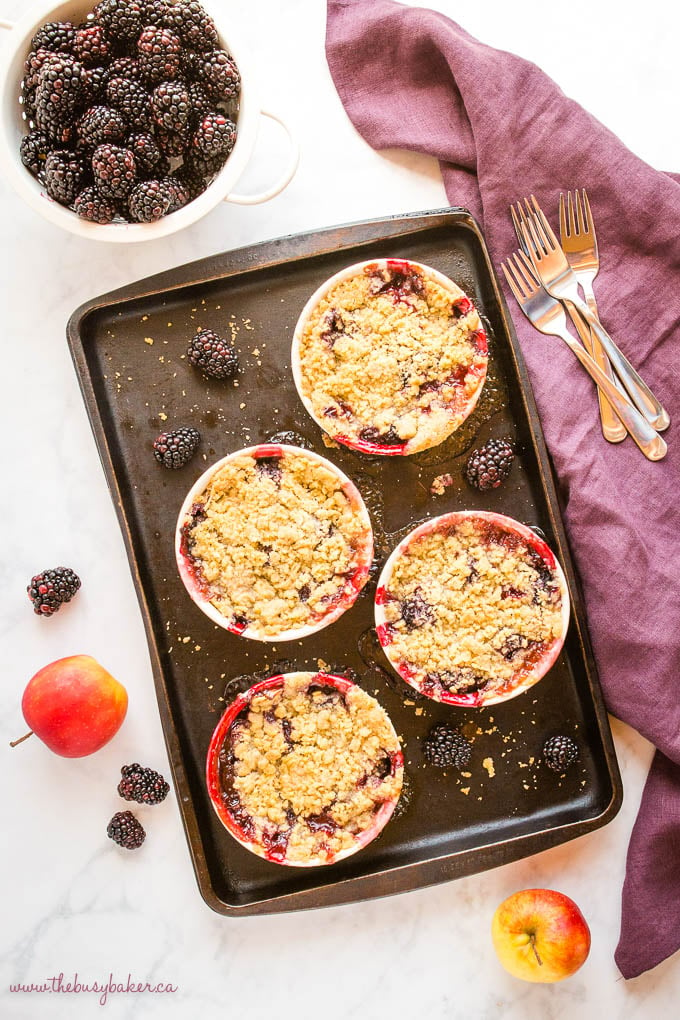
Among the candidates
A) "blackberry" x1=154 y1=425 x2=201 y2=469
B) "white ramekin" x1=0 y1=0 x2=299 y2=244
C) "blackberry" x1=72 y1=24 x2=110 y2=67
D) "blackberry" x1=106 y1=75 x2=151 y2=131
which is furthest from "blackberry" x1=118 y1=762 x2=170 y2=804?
"blackberry" x1=72 y1=24 x2=110 y2=67

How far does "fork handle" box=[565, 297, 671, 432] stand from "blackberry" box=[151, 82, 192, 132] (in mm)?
1052

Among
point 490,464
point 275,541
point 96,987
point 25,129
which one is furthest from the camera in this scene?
point 96,987

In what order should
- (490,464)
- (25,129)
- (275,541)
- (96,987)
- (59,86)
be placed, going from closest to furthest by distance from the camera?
(59,86) < (25,129) < (275,541) < (490,464) < (96,987)

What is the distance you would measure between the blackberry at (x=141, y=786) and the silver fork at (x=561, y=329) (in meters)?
1.55

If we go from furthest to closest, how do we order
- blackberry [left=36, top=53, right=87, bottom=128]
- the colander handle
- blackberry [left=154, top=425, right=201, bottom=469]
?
blackberry [left=154, top=425, right=201, bottom=469] < the colander handle < blackberry [left=36, top=53, right=87, bottom=128]

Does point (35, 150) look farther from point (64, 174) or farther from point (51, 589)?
point (51, 589)

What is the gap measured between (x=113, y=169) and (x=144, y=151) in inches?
3.3

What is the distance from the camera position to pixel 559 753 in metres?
1.96

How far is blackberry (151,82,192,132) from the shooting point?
1.64 m

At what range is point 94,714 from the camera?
6.39 feet

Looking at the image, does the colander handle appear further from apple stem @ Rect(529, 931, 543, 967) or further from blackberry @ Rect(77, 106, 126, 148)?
apple stem @ Rect(529, 931, 543, 967)

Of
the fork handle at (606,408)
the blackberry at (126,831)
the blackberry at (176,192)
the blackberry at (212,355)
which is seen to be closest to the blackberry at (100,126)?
the blackberry at (176,192)

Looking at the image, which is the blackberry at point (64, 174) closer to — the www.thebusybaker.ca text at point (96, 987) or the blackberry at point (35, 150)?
the blackberry at point (35, 150)

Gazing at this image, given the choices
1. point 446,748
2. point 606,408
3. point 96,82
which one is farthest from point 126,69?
point 446,748
